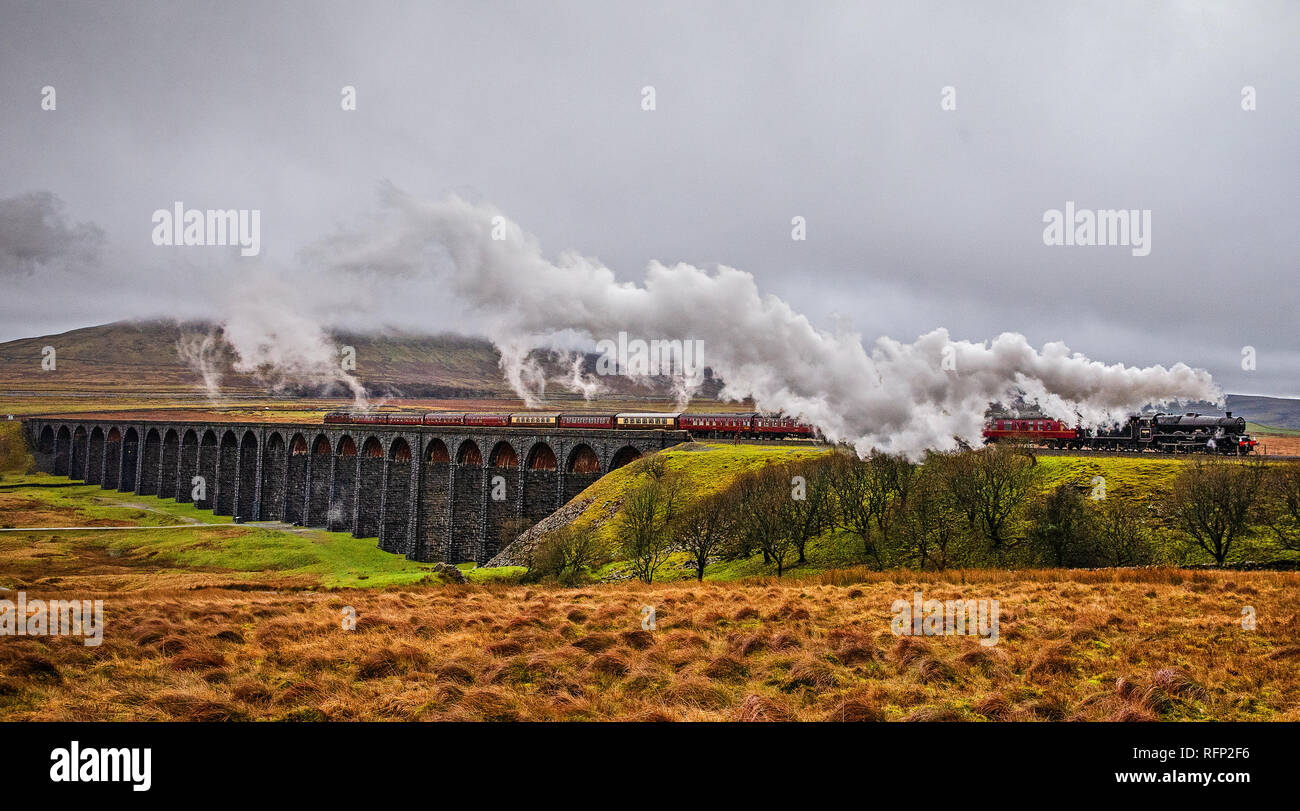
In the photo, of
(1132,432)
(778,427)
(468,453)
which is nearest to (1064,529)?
(1132,432)

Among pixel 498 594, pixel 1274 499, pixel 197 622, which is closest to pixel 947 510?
pixel 1274 499

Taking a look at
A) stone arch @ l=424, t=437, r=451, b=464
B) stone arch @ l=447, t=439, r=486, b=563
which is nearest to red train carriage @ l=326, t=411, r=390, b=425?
stone arch @ l=424, t=437, r=451, b=464

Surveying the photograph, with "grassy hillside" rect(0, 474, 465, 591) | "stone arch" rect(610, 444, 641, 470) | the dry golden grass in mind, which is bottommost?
"grassy hillside" rect(0, 474, 465, 591)

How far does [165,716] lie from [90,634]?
21.2ft

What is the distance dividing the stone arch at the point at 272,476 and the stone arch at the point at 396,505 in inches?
996

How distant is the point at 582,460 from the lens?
53.3 m

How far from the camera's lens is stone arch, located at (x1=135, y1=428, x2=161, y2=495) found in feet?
340

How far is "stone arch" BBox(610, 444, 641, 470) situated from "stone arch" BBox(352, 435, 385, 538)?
29330 mm

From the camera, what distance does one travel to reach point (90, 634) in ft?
47.6

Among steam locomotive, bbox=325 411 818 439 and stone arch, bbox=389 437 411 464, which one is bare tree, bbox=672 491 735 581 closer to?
steam locomotive, bbox=325 411 818 439

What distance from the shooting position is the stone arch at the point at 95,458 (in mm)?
112500

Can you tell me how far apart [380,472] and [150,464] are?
5954 cm
